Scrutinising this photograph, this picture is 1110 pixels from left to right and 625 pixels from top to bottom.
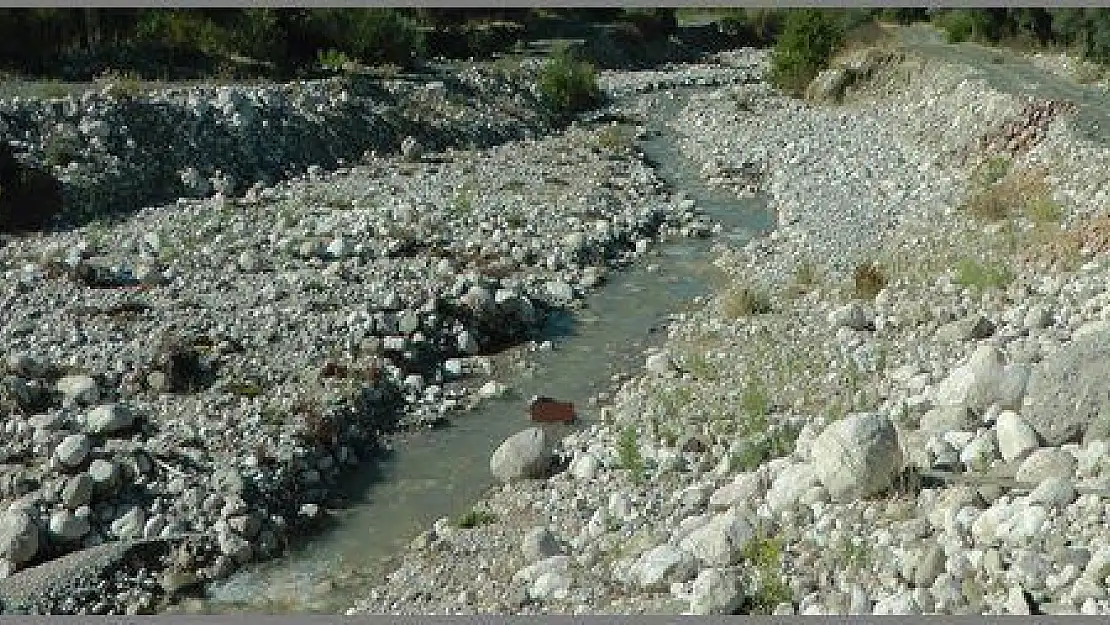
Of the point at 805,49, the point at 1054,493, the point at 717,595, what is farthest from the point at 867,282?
the point at 805,49

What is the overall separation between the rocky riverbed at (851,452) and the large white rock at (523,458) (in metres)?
0.03

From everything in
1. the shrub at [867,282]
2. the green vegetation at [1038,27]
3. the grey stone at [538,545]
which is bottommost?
the grey stone at [538,545]

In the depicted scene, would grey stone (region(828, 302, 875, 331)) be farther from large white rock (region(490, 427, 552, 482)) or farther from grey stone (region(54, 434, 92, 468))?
grey stone (region(54, 434, 92, 468))

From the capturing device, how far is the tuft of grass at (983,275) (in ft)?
56.1

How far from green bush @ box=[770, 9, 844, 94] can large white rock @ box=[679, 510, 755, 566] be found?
114ft

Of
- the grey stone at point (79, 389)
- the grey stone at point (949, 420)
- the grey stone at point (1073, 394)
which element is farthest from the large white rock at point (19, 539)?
the grey stone at point (1073, 394)

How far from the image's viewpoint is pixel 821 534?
10.3m

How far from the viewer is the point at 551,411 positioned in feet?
51.6

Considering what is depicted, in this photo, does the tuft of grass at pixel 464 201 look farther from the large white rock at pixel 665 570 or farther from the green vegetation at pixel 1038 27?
the green vegetation at pixel 1038 27

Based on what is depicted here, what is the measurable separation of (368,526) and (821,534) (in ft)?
16.2

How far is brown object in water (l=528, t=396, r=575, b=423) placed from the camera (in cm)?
1557

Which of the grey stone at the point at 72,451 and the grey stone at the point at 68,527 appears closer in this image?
the grey stone at the point at 68,527

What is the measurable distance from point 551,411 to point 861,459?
569 centimetres

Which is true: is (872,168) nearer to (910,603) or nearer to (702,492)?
(702,492)
